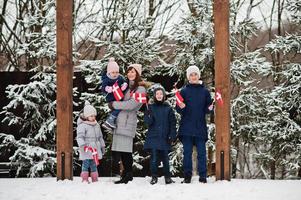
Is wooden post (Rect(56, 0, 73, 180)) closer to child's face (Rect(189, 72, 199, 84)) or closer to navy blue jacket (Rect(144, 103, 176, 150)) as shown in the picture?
navy blue jacket (Rect(144, 103, 176, 150))

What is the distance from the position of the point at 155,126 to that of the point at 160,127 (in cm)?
7

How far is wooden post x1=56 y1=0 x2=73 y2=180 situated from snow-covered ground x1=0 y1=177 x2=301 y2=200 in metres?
0.30

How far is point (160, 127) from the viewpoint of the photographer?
5520 millimetres

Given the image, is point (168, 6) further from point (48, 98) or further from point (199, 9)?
point (48, 98)

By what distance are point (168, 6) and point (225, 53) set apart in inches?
340

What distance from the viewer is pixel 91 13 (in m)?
13.5

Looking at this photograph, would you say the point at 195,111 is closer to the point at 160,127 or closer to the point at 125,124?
the point at 160,127

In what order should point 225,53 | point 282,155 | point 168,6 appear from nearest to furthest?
point 225,53 < point 282,155 < point 168,6

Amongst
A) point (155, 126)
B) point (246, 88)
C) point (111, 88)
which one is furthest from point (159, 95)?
point (246, 88)

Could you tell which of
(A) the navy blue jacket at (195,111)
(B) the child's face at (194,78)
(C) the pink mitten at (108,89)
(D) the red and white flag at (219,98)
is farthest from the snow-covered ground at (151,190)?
(B) the child's face at (194,78)

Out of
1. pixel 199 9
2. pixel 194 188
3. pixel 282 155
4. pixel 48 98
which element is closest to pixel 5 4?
pixel 48 98

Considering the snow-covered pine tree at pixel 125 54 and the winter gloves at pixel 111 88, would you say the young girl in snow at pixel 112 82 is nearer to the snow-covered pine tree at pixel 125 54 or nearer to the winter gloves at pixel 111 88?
the winter gloves at pixel 111 88

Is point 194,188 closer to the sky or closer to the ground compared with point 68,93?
closer to the ground

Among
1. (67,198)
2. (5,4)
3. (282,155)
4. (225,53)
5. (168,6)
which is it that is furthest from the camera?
(168,6)
